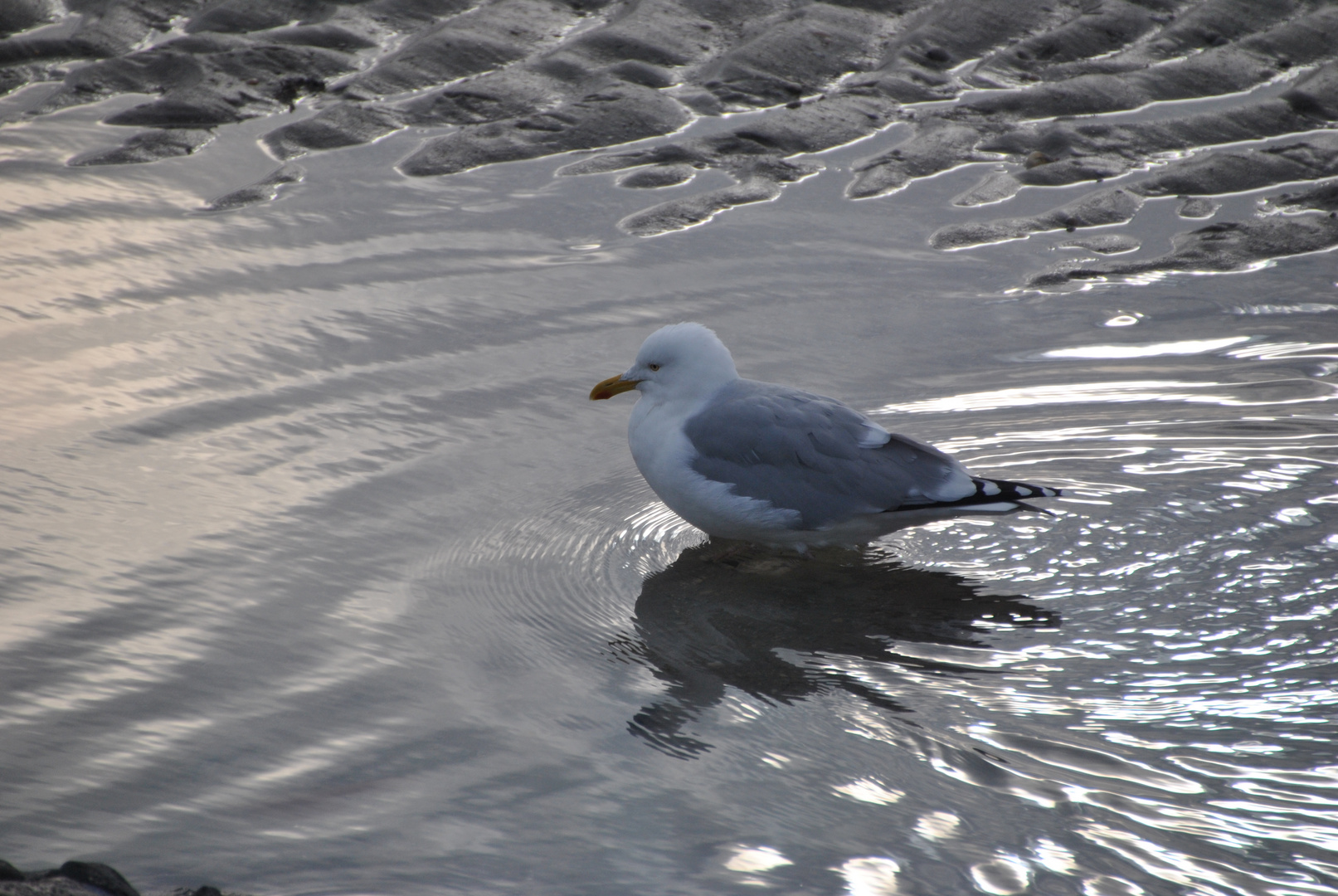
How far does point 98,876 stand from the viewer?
8.26ft

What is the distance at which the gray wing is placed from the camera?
13.3 ft

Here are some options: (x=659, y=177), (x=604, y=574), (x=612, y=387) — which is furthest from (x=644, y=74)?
(x=604, y=574)

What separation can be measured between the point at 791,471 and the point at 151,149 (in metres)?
4.43

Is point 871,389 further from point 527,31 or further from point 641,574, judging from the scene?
point 527,31

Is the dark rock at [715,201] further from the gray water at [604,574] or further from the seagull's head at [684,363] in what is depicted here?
the seagull's head at [684,363]

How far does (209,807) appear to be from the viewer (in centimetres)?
292

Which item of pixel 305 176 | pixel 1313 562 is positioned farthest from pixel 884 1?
pixel 1313 562

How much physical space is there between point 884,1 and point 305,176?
419 centimetres

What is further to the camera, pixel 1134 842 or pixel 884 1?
pixel 884 1

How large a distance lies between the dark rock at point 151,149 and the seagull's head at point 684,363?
372 centimetres

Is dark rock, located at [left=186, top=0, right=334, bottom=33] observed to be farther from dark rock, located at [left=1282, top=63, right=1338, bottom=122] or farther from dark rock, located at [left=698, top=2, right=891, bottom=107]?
dark rock, located at [left=1282, top=63, right=1338, bottom=122]

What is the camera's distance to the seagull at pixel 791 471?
4.05m

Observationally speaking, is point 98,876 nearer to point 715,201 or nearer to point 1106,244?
point 715,201

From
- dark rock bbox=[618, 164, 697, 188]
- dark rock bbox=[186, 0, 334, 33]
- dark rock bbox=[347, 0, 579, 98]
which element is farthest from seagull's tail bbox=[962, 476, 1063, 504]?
dark rock bbox=[186, 0, 334, 33]
